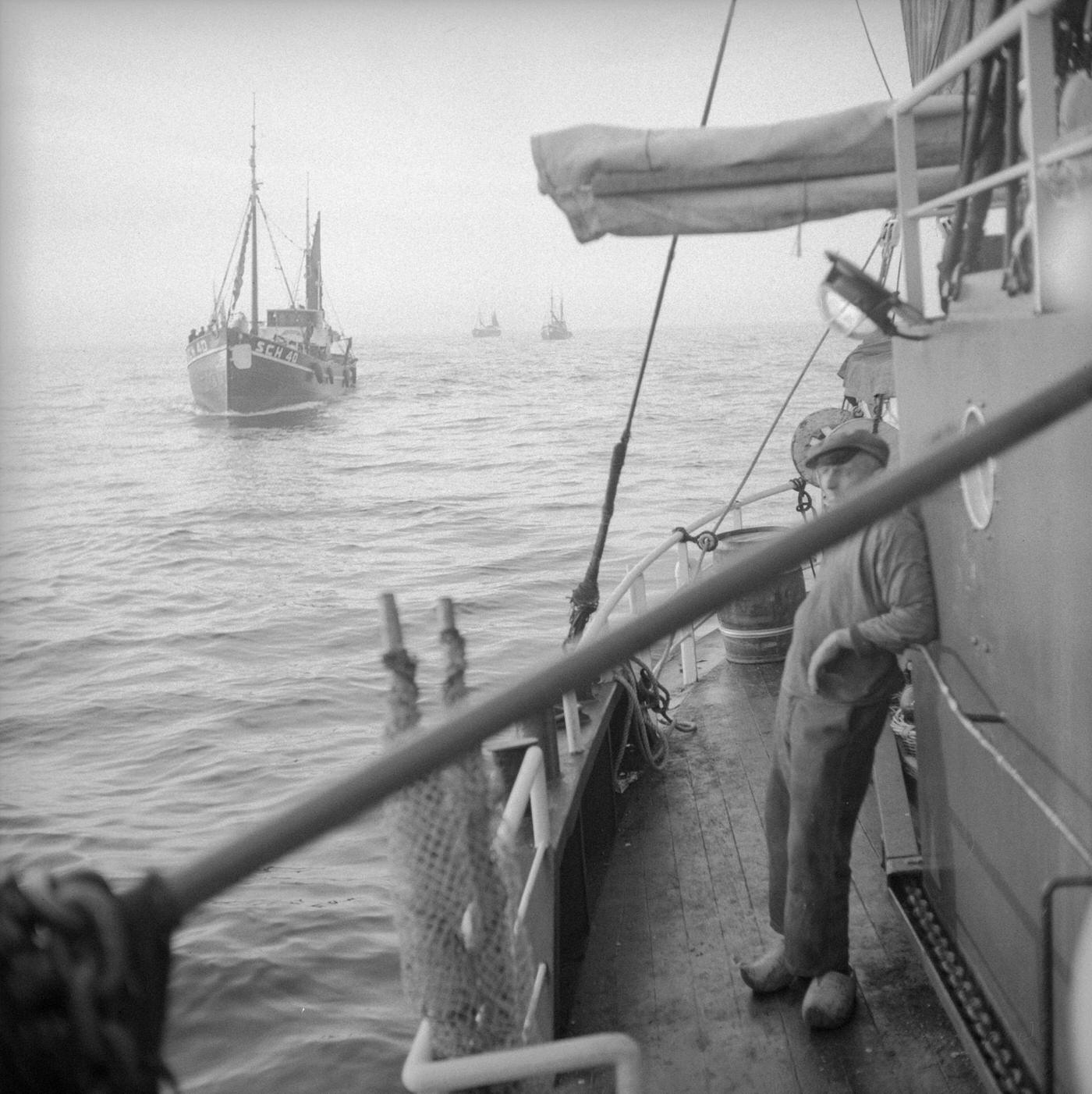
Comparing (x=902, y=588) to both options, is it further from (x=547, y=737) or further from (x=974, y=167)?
(x=547, y=737)

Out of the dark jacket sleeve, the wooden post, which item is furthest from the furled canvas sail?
the wooden post

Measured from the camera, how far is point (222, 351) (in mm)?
63938

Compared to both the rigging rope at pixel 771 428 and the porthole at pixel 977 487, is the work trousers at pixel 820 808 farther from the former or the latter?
the rigging rope at pixel 771 428

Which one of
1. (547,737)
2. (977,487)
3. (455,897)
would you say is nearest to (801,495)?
(547,737)

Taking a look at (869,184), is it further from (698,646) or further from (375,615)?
(375,615)

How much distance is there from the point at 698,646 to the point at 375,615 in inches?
313

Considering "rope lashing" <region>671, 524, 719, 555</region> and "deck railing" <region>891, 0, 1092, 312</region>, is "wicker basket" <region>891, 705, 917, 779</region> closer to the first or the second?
"rope lashing" <region>671, 524, 719, 555</region>

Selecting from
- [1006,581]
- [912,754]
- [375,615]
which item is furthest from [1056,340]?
[375,615]

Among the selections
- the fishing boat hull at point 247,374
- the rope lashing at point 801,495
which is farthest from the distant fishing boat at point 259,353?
the rope lashing at point 801,495

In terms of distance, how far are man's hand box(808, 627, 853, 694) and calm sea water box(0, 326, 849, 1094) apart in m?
1.56

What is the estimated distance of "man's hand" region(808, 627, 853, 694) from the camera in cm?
393

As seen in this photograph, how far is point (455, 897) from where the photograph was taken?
2791 millimetres

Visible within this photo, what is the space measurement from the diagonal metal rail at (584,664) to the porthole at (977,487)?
200 centimetres

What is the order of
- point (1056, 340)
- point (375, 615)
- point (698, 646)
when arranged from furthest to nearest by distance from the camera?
1. point (375, 615)
2. point (698, 646)
3. point (1056, 340)
